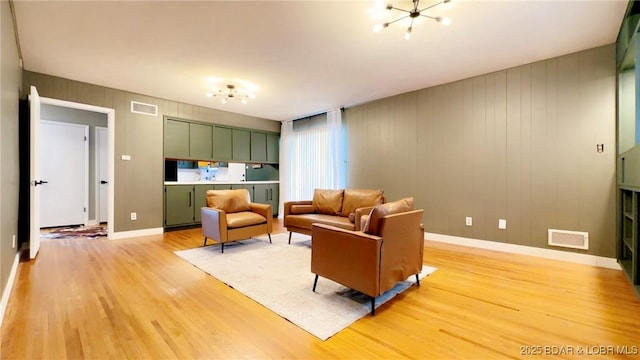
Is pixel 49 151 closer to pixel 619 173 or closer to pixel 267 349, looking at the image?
pixel 267 349

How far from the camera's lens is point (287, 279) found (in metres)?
2.71

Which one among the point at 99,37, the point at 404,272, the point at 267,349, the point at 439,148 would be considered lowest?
the point at 267,349

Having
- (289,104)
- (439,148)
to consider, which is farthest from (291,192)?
(439,148)

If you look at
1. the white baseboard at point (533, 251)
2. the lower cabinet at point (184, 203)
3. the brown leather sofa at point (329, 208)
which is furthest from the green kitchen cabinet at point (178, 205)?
the white baseboard at point (533, 251)

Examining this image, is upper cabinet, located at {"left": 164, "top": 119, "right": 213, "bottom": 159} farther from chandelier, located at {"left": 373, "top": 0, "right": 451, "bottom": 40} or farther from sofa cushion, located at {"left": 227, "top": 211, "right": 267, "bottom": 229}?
chandelier, located at {"left": 373, "top": 0, "right": 451, "bottom": 40}

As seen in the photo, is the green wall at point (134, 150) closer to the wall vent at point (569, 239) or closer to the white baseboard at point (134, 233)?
the white baseboard at point (134, 233)

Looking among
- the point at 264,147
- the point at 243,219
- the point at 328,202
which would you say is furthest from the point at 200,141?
the point at 328,202

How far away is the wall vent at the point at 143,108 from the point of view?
4.77 metres

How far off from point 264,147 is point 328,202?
10.3 feet

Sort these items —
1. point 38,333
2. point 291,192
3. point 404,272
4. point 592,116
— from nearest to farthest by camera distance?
point 38,333
point 404,272
point 592,116
point 291,192

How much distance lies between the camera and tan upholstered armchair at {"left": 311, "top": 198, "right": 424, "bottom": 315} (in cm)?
201

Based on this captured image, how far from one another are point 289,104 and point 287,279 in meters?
3.75

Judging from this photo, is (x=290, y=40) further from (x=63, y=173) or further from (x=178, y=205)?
(x=63, y=173)

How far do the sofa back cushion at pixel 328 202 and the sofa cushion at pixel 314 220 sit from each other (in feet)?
0.45
